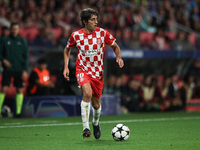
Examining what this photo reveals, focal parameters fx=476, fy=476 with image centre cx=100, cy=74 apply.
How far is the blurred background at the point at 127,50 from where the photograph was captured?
14203 millimetres

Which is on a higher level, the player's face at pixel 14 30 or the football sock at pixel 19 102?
the player's face at pixel 14 30

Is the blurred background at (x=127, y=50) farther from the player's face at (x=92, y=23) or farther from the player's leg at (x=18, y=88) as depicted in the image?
the player's face at (x=92, y=23)

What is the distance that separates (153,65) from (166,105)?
7.64ft

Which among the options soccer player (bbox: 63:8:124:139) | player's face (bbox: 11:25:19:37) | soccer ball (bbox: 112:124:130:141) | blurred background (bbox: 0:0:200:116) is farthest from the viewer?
blurred background (bbox: 0:0:200:116)

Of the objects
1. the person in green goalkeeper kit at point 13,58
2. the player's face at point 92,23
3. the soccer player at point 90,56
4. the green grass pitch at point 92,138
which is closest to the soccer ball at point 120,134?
the green grass pitch at point 92,138

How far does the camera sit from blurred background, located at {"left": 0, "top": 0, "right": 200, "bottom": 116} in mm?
14203

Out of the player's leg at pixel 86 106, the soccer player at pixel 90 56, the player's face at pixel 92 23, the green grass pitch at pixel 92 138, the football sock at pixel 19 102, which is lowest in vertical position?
the football sock at pixel 19 102

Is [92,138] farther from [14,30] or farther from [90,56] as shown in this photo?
[14,30]

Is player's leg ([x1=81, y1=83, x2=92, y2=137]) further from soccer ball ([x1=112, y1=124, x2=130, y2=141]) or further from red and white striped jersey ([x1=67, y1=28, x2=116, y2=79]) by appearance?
soccer ball ([x1=112, y1=124, x2=130, y2=141])

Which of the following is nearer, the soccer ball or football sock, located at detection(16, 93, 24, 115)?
the soccer ball

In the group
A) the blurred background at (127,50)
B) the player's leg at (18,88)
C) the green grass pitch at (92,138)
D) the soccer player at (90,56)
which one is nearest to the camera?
the green grass pitch at (92,138)

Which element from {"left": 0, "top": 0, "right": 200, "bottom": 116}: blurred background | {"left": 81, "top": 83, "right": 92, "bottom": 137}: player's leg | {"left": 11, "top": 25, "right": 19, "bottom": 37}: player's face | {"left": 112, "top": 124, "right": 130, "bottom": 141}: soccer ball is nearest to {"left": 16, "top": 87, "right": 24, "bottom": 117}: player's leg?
{"left": 11, "top": 25, "right": 19, "bottom": 37}: player's face

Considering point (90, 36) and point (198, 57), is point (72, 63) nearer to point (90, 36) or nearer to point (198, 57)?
point (198, 57)

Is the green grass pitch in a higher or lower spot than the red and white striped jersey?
lower
